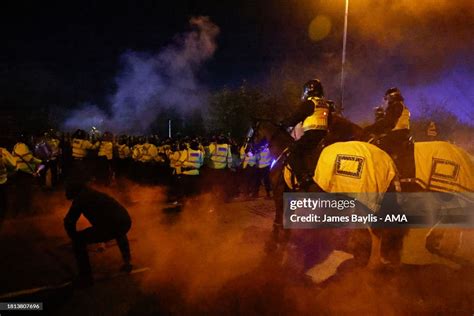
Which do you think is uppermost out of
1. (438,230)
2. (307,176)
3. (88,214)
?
(307,176)

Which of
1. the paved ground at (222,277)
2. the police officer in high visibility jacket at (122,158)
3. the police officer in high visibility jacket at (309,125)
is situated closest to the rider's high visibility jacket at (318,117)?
the police officer in high visibility jacket at (309,125)

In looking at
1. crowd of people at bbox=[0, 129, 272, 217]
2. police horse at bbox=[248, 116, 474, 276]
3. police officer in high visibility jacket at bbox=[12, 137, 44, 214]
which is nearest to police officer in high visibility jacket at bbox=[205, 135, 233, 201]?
crowd of people at bbox=[0, 129, 272, 217]

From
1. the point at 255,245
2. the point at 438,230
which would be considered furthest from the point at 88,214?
the point at 438,230

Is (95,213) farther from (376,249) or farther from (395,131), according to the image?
(395,131)

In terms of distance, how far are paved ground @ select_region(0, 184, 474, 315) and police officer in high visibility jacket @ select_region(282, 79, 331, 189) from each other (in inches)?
57.2

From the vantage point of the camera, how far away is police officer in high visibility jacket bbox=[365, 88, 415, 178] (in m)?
5.79

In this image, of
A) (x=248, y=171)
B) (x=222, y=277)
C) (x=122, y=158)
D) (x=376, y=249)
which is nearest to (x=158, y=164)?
(x=122, y=158)

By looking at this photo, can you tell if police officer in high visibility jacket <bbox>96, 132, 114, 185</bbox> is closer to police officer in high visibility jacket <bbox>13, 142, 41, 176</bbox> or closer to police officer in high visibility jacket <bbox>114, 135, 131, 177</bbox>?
police officer in high visibility jacket <bbox>114, 135, 131, 177</bbox>

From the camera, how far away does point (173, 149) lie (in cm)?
1188

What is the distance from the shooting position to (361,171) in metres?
4.99

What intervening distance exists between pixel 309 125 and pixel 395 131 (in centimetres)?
147

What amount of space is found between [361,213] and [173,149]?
25.5ft

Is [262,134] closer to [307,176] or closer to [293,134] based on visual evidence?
[293,134]

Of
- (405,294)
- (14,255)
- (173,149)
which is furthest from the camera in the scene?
(173,149)
